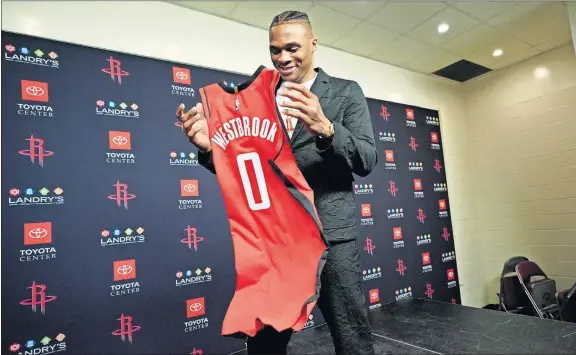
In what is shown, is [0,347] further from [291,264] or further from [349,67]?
[349,67]

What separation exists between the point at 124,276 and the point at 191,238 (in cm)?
54

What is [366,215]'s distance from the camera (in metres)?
3.72

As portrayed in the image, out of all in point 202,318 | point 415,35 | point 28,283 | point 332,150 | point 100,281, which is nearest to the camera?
point 332,150

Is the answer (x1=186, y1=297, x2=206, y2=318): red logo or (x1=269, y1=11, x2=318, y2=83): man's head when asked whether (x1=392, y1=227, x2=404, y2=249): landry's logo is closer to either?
(x1=186, y1=297, x2=206, y2=318): red logo

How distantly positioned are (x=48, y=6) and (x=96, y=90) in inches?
24.9

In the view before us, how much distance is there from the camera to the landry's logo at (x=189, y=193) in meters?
2.63

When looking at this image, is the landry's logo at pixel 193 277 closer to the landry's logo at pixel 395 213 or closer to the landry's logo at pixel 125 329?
the landry's logo at pixel 125 329

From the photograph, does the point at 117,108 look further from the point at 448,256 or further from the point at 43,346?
the point at 448,256

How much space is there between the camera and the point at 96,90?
2.39m

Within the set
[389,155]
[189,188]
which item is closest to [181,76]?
[189,188]

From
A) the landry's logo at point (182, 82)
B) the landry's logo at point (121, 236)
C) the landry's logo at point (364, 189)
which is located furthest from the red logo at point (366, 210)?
the landry's logo at point (121, 236)

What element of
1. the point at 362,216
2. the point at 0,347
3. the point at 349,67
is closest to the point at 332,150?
the point at 0,347

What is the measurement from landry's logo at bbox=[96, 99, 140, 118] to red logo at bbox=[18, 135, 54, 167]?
16.6 inches

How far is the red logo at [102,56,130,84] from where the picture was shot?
2.45m
